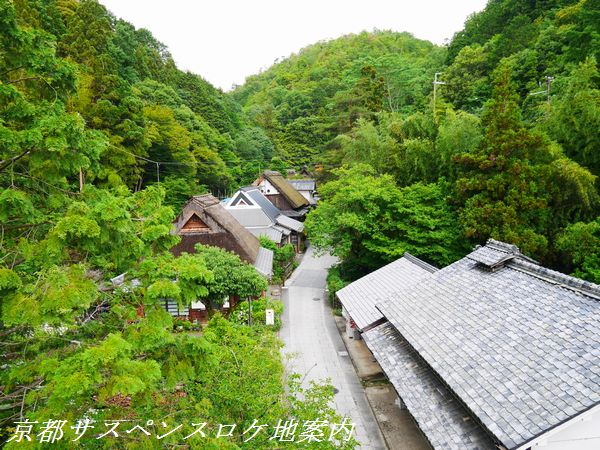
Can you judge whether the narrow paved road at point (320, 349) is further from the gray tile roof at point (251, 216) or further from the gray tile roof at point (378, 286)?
the gray tile roof at point (251, 216)

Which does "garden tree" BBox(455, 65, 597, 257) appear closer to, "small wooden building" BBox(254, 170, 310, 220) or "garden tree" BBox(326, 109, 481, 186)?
"garden tree" BBox(326, 109, 481, 186)

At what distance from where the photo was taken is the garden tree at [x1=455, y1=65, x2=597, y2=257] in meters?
16.6

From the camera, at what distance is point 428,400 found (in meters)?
9.13

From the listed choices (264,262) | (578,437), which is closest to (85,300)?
(578,437)

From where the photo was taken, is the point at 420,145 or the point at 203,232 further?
the point at 420,145

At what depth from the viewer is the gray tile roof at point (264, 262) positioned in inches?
820

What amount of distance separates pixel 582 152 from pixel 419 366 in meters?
14.4

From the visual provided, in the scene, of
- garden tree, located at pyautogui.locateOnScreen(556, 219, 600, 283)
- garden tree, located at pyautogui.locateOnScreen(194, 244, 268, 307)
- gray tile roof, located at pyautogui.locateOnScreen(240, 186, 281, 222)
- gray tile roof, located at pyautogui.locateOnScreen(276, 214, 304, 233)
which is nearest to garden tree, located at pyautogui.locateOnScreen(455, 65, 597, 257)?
garden tree, located at pyautogui.locateOnScreen(556, 219, 600, 283)

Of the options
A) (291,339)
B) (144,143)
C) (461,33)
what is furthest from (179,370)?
(461,33)

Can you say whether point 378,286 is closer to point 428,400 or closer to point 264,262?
point 264,262

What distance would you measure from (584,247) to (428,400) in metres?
10.8

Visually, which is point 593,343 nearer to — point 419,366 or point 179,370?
point 419,366

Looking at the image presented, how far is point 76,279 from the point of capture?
16.0ft

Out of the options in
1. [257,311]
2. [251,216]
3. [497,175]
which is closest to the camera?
[497,175]
